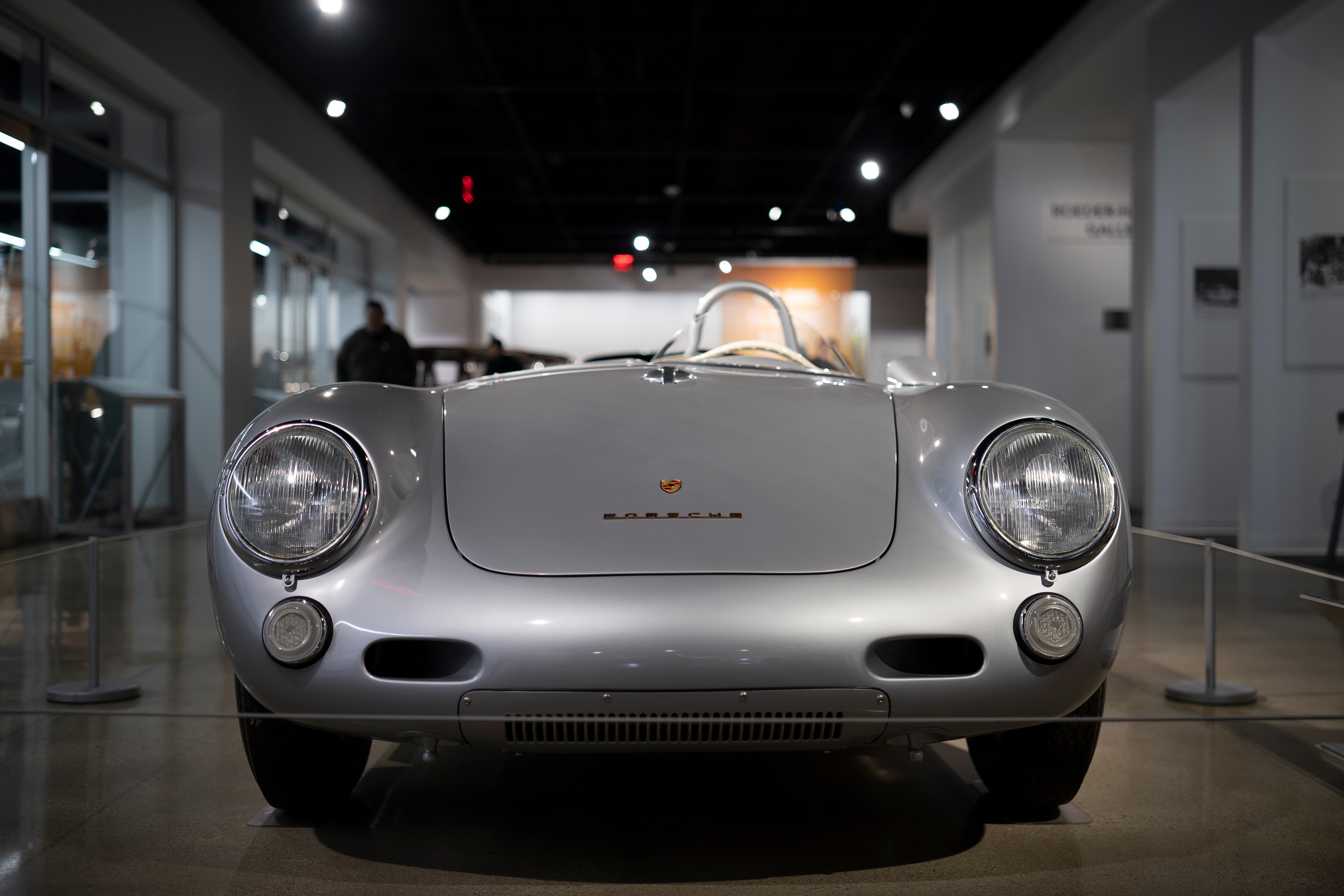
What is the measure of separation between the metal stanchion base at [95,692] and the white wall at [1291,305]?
5.60 metres

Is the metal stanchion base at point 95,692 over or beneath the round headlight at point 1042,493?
beneath

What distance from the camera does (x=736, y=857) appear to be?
1708mm

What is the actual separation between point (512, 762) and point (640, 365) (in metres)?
0.88

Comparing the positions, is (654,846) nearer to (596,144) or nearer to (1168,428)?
(1168,428)

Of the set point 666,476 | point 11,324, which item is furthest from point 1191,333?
point 11,324

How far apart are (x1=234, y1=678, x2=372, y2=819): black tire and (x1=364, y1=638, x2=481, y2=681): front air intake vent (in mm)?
287

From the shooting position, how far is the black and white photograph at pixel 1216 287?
7.09m

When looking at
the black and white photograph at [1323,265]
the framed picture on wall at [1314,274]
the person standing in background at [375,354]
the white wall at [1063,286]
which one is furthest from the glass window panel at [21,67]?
the white wall at [1063,286]

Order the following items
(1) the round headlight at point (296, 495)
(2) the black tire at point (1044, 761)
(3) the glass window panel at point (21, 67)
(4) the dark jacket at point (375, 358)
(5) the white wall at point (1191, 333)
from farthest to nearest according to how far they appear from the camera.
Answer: (4) the dark jacket at point (375, 358), (5) the white wall at point (1191, 333), (3) the glass window panel at point (21, 67), (2) the black tire at point (1044, 761), (1) the round headlight at point (296, 495)

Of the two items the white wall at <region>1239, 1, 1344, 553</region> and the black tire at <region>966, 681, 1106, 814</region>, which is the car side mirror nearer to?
the black tire at <region>966, 681, 1106, 814</region>

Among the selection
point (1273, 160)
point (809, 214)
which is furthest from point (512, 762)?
point (809, 214)

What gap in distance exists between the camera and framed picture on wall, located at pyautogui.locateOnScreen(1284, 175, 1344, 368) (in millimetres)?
5859

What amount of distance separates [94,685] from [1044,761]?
2.38 metres

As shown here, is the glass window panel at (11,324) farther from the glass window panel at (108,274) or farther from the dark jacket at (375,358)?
the dark jacket at (375,358)
